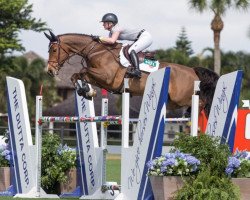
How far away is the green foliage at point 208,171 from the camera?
705cm

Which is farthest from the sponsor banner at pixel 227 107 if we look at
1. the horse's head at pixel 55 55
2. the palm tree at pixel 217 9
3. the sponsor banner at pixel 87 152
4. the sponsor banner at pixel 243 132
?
the palm tree at pixel 217 9

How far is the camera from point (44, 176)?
10.3 meters

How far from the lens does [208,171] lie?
7172mm

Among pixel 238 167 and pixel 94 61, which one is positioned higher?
pixel 94 61

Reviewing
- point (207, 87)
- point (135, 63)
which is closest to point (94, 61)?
Answer: point (135, 63)

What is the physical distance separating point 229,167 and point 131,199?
1220mm

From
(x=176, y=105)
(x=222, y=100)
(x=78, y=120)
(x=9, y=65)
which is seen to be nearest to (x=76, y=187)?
(x=78, y=120)

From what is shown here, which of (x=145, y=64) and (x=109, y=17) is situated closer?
(x=109, y=17)

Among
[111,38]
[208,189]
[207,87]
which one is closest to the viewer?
[208,189]

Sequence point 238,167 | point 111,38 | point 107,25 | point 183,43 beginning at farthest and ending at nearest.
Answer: point 183,43 < point 111,38 < point 107,25 < point 238,167

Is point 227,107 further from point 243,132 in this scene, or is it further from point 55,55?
point 243,132

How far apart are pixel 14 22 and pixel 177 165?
3598 cm

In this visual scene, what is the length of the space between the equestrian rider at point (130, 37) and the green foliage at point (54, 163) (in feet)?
4.29

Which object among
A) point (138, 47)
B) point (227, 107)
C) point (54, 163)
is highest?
point (138, 47)
